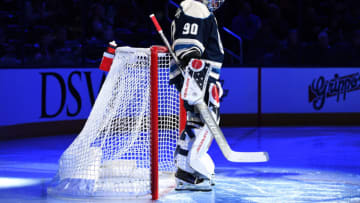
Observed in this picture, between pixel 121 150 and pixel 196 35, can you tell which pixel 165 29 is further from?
pixel 196 35

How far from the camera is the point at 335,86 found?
1015 cm

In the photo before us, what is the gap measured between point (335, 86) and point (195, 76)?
5841 millimetres

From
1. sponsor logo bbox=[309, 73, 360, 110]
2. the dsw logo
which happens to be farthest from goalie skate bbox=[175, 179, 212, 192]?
sponsor logo bbox=[309, 73, 360, 110]

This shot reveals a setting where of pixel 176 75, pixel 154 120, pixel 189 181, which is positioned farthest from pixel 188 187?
pixel 176 75

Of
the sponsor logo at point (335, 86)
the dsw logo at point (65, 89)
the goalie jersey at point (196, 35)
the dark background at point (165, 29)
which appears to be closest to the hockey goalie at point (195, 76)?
the goalie jersey at point (196, 35)

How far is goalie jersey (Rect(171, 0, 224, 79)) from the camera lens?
15.7 feet

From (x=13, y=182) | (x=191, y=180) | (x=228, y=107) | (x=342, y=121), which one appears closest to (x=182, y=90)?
(x=191, y=180)

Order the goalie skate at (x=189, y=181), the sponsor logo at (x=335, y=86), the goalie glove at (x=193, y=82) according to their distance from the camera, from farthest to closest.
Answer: the sponsor logo at (x=335, y=86) → the goalie skate at (x=189, y=181) → the goalie glove at (x=193, y=82)

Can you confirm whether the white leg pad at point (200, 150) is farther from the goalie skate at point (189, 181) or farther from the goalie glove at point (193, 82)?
the goalie glove at point (193, 82)

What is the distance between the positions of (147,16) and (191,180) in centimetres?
548

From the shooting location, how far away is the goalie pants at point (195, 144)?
496cm

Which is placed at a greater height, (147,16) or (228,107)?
(147,16)

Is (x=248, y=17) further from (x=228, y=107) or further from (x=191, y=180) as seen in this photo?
(x=191, y=180)

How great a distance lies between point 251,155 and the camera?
16.3 feet
